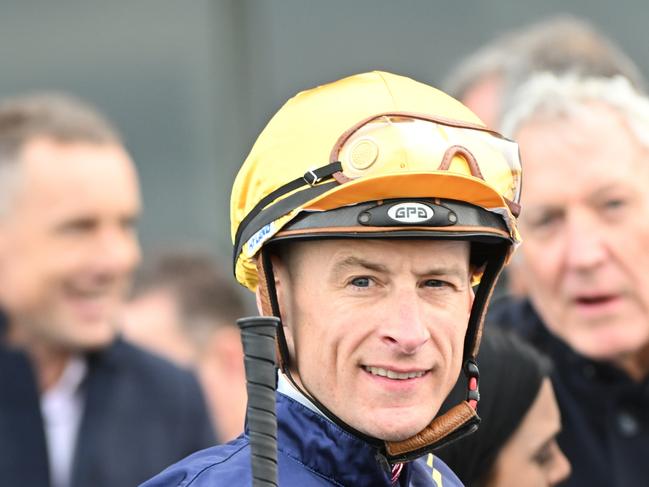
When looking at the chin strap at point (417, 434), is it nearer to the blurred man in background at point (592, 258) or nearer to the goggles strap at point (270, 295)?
the goggles strap at point (270, 295)

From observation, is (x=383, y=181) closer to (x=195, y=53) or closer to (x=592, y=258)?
(x=592, y=258)

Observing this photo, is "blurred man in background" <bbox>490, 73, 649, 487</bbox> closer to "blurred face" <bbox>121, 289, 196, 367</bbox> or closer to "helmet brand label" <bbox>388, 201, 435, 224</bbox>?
"helmet brand label" <bbox>388, 201, 435, 224</bbox>

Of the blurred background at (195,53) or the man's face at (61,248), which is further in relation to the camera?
the blurred background at (195,53)

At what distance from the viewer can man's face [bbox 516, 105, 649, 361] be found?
5152 millimetres

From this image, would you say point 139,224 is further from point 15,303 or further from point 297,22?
point 15,303

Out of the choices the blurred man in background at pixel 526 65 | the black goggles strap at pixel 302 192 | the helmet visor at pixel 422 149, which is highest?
the blurred man in background at pixel 526 65

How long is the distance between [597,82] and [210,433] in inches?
87.1

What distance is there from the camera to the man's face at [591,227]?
5152 millimetres

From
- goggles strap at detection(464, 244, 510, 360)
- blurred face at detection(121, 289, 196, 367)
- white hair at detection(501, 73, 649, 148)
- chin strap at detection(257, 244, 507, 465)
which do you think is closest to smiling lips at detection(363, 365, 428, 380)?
chin strap at detection(257, 244, 507, 465)

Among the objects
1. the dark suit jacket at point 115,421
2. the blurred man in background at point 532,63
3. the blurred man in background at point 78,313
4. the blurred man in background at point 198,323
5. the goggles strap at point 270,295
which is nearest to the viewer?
the goggles strap at point 270,295

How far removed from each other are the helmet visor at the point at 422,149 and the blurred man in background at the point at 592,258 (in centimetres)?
190

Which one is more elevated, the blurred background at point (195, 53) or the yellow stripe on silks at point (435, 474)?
the blurred background at point (195, 53)

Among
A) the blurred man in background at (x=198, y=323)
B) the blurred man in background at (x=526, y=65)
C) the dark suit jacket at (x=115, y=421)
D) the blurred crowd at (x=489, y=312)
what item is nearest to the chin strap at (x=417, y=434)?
the blurred crowd at (x=489, y=312)

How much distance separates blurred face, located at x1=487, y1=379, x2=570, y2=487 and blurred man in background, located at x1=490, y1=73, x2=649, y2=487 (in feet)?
2.54
